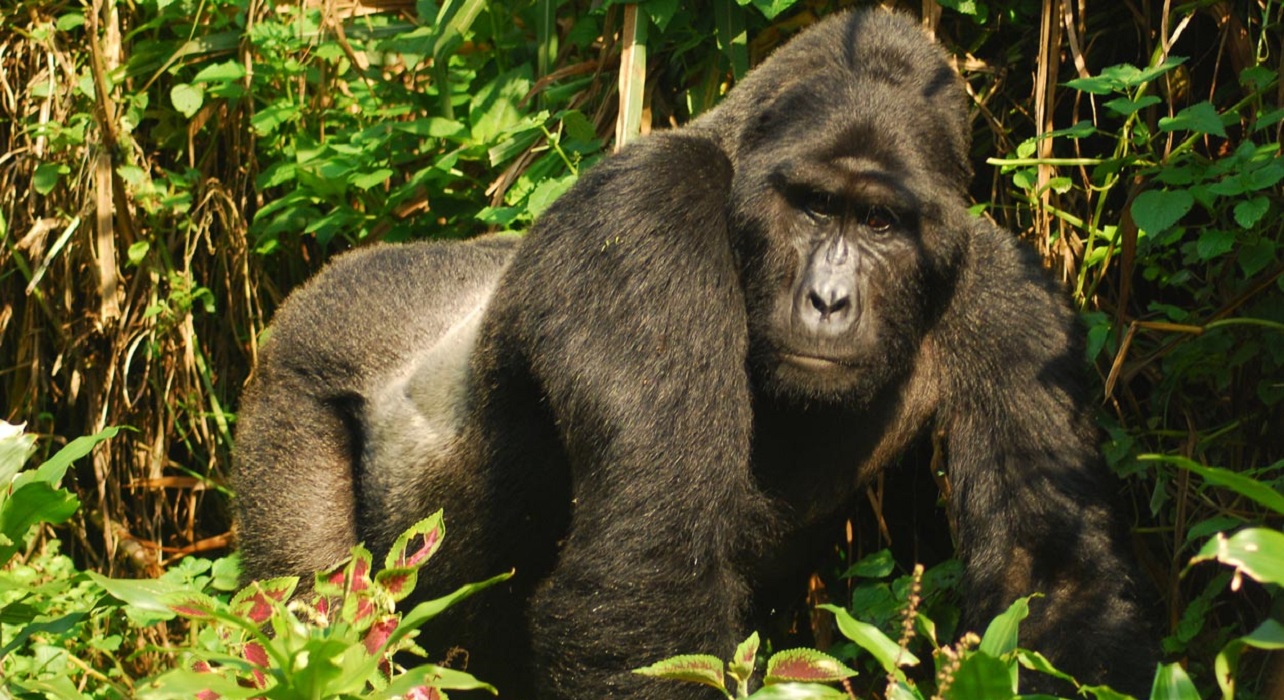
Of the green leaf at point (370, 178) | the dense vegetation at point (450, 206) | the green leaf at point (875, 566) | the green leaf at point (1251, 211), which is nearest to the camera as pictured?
the green leaf at point (1251, 211)

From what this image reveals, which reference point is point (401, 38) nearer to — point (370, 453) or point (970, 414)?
point (370, 453)

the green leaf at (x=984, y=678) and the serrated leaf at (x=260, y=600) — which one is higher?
the serrated leaf at (x=260, y=600)

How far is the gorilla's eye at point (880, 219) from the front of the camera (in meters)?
3.37

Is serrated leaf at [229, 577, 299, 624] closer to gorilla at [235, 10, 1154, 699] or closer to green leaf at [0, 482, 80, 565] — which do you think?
green leaf at [0, 482, 80, 565]

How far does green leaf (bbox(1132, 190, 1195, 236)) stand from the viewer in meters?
3.40

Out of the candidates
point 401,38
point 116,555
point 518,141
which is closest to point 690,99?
point 518,141

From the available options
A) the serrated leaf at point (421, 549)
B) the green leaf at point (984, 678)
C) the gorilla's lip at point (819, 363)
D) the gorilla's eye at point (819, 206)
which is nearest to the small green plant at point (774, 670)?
the green leaf at point (984, 678)

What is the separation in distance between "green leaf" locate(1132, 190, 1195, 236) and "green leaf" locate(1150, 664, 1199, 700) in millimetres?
1472

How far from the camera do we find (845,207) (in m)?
3.36

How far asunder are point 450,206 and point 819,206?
212cm

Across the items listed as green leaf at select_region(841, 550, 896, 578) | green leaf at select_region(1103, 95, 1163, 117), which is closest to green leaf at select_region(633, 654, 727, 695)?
green leaf at select_region(841, 550, 896, 578)

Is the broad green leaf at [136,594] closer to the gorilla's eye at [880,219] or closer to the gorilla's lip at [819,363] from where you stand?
the gorilla's lip at [819,363]

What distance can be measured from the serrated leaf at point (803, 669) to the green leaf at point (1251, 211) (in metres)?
1.65

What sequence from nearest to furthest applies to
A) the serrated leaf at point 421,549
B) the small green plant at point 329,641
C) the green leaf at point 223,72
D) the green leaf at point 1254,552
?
the green leaf at point 1254,552, the small green plant at point 329,641, the serrated leaf at point 421,549, the green leaf at point 223,72
